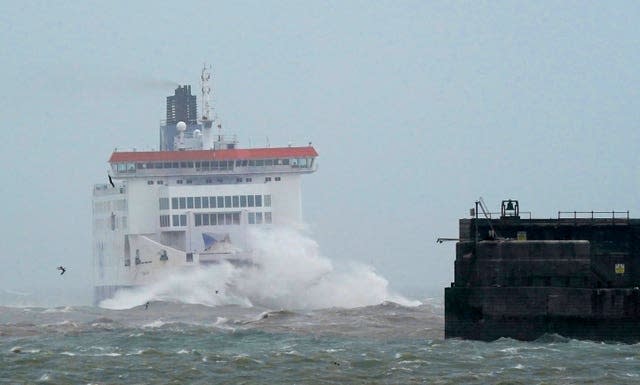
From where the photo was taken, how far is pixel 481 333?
4441 cm

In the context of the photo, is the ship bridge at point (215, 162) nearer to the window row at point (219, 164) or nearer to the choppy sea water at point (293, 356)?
the window row at point (219, 164)

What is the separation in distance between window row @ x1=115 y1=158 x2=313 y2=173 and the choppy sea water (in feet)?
72.5

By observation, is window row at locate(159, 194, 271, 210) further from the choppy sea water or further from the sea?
the choppy sea water

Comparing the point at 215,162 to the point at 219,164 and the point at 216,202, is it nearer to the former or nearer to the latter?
the point at 219,164

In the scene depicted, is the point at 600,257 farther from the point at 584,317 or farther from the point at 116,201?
the point at 116,201

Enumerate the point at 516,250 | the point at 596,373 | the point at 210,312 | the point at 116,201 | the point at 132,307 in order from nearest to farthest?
the point at 596,373 < the point at 516,250 < the point at 210,312 < the point at 132,307 < the point at 116,201

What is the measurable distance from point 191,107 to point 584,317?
46.9 m

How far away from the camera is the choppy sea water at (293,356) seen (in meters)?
38.2

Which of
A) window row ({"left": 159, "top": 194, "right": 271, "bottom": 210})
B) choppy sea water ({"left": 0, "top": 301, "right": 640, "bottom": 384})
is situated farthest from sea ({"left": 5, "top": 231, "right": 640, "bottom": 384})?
window row ({"left": 159, "top": 194, "right": 271, "bottom": 210})

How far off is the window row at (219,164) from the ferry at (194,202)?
52mm

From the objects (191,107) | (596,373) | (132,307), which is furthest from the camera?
(191,107)

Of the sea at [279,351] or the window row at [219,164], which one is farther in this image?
the window row at [219,164]

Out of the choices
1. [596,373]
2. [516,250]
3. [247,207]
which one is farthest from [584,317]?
[247,207]

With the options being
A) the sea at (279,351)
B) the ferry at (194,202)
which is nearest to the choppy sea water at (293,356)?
the sea at (279,351)
